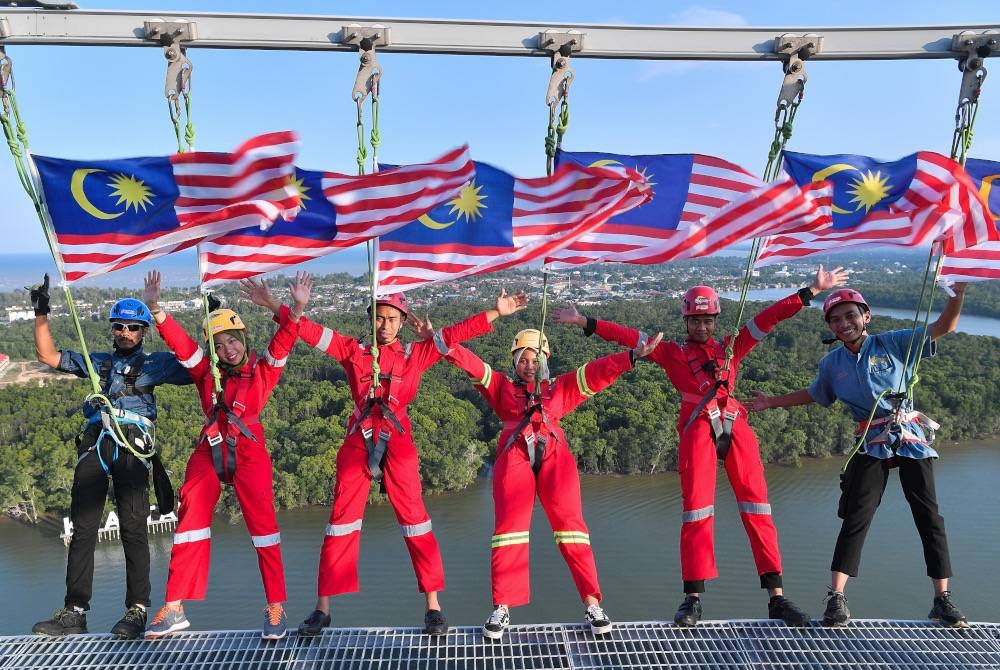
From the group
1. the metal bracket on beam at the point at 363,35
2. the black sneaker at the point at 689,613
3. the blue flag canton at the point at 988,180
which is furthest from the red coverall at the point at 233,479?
the blue flag canton at the point at 988,180

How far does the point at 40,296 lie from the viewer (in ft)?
14.4

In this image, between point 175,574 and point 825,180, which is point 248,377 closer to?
point 175,574

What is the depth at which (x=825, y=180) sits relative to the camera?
486 centimetres

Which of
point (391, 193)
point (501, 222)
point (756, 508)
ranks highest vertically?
point (391, 193)

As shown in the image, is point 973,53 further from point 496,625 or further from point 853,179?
point 496,625

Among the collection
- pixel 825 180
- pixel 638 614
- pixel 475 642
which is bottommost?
pixel 638 614

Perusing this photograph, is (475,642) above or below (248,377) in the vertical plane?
below

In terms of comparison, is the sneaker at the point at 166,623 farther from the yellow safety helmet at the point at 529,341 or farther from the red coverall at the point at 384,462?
the yellow safety helmet at the point at 529,341

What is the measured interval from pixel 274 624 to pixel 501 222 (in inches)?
113

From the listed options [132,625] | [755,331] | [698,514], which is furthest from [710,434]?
[132,625]

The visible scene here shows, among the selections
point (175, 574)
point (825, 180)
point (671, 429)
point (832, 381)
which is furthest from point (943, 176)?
point (671, 429)

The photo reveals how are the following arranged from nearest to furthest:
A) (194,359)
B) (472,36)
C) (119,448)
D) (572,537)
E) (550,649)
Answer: (550,649)
(472,36)
(572,537)
(194,359)
(119,448)

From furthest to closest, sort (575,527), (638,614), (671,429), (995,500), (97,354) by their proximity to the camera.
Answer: (671,429), (995,500), (638,614), (97,354), (575,527)

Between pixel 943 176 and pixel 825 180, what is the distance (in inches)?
27.5
